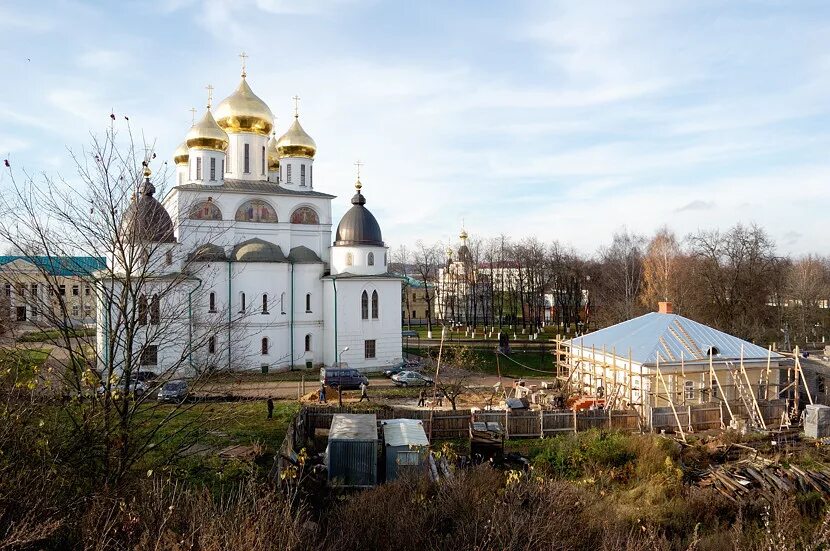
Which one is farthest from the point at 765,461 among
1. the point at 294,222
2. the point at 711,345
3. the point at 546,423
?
the point at 294,222

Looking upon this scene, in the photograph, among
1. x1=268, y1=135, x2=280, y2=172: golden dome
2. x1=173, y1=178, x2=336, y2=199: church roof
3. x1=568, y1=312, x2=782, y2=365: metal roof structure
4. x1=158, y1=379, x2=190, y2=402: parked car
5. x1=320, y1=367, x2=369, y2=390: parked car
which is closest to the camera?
x1=158, y1=379, x2=190, y2=402: parked car

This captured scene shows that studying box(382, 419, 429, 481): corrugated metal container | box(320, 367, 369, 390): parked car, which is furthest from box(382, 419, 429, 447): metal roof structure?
box(320, 367, 369, 390): parked car

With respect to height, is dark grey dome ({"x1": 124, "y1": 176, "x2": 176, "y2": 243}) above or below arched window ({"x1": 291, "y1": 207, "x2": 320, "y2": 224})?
below

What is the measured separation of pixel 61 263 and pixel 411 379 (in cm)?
1702

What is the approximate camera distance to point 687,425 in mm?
16250

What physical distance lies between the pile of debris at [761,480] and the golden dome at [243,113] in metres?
23.5

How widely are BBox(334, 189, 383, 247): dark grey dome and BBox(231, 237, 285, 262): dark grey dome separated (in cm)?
268

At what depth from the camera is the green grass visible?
27203 millimetres

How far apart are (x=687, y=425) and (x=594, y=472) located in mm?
5328

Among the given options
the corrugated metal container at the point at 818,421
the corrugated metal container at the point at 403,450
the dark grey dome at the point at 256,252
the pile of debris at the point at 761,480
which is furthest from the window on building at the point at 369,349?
the pile of debris at the point at 761,480

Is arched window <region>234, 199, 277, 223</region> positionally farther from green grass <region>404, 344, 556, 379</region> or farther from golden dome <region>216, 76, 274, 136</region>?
green grass <region>404, 344, 556, 379</region>

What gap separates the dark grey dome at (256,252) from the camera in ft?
83.8

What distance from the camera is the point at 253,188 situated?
27078mm

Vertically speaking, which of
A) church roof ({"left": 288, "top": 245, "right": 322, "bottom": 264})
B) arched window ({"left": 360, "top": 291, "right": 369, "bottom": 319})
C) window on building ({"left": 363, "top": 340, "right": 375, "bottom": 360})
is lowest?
window on building ({"left": 363, "top": 340, "right": 375, "bottom": 360})
